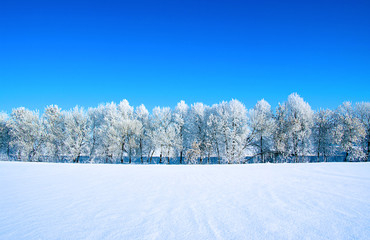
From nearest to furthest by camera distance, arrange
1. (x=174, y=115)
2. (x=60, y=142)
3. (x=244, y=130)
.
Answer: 1. (x=244, y=130)
2. (x=60, y=142)
3. (x=174, y=115)

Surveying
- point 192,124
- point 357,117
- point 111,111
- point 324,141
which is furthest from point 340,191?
point 357,117

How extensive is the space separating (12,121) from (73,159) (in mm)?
12787

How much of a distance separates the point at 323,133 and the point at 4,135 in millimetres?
51270

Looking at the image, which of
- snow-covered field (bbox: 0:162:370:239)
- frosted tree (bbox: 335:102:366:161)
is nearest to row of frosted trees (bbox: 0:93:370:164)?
frosted tree (bbox: 335:102:366:161)

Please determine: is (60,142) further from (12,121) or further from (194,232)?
(194,232)

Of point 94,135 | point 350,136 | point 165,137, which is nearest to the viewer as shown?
point 350,136

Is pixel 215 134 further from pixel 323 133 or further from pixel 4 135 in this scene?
pixel 4 135

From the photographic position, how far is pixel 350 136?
21.0 meters

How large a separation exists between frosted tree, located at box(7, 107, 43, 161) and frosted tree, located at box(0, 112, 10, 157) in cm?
358

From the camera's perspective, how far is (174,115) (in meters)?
28.2

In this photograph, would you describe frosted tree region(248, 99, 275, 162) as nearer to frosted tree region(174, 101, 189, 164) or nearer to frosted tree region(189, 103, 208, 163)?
frosted tree region(189, 103, 208, 163)

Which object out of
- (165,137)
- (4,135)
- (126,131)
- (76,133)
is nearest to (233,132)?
(165,137)

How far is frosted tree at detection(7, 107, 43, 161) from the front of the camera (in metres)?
24.7

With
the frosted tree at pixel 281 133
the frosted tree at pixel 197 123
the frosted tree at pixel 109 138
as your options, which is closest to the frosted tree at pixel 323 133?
the frosted tree at pixel 281 133
